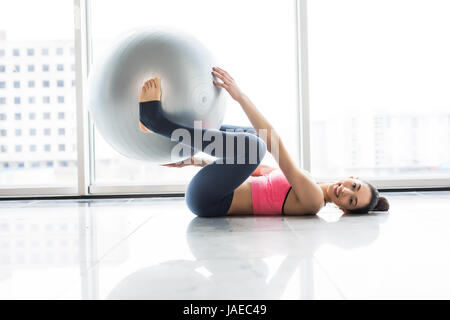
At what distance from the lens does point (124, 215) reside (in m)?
2.11

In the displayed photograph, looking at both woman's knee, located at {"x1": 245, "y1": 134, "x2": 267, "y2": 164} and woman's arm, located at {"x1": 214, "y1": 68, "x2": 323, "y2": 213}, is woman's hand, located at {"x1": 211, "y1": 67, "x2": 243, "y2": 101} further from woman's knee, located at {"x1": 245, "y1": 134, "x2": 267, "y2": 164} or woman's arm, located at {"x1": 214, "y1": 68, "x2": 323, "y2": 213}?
woman's knee, located at {"x1": 245, "y1": 134, "x2": 267, "y2": 164}

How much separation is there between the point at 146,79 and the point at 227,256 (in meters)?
0.69

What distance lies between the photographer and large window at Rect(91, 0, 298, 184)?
296 cm

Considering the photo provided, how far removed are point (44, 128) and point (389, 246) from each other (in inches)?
107

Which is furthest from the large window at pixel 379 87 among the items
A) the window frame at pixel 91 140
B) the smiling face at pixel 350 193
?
the smiling face at pixel 350 193

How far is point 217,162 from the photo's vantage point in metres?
1.81

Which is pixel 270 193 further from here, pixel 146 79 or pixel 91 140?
pixel 91 140

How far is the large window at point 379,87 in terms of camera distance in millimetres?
3039

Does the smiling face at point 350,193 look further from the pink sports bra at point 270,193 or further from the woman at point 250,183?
the pink sports bra at point 270,193

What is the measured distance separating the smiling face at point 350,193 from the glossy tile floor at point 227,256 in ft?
0.25

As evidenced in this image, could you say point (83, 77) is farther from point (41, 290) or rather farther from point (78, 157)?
point (41, 290)

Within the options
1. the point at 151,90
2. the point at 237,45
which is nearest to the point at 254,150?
the point at 151,90

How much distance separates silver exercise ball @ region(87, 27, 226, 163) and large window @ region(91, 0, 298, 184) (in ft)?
4.76

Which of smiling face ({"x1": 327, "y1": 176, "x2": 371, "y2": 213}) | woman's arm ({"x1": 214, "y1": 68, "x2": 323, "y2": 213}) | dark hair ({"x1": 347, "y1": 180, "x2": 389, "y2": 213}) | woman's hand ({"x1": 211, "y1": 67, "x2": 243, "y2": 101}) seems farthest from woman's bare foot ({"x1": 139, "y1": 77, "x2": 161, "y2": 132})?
dark hair ({"x1": 347, "y1": 180, "x2": 389, "y2": 213})
